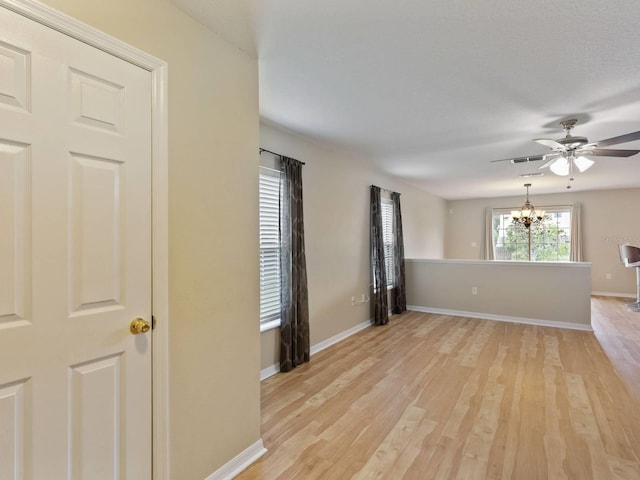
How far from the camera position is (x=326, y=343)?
13.3 ft

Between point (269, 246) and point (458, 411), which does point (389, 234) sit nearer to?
point (269, 246)

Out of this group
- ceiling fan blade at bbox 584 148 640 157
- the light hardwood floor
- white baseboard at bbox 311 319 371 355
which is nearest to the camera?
the light hardwood floor

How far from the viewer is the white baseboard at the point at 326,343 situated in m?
3.18

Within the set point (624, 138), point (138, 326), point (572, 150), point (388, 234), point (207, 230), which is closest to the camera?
point (138, 326)

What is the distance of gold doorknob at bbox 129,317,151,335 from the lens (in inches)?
55.0

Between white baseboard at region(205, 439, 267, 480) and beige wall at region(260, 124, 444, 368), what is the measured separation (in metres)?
1.16

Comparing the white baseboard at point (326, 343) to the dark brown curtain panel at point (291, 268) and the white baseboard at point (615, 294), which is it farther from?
Answer: the white baseboard at point (615, 294)

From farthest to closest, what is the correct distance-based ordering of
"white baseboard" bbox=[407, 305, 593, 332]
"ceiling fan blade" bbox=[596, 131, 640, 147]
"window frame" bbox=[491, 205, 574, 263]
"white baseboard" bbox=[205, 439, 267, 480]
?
"window frame" bbox=[491, 205, 574, 263], "white baseboard" bbox=[407, 305, 593, 332], "ceiling fan blade" bbox=[596, 131, 640, 147], "white baseboard" bbox=[205, 439, 267, 480]

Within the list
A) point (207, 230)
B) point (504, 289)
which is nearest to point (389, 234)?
point (504, 289)

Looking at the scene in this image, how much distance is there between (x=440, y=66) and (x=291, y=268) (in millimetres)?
2149

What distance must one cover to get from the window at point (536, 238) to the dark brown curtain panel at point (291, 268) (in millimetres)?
7140

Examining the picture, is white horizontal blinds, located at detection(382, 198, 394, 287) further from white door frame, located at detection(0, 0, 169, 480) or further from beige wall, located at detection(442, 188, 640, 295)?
beige wall, located at detection(442, 188, 640, 295)

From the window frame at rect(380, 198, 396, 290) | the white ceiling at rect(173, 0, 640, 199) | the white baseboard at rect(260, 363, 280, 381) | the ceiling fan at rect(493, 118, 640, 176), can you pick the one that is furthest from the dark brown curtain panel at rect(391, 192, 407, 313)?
the white baseboard at rect(260, 363, 280, 381)

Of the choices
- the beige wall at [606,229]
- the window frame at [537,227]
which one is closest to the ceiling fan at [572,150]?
the window frame at [537,227]
